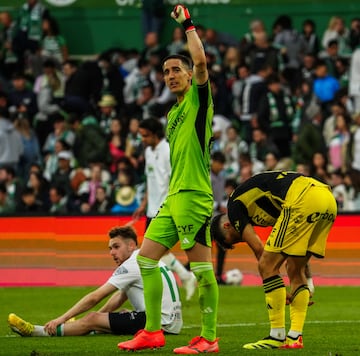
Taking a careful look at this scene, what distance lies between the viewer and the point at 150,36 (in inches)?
1081

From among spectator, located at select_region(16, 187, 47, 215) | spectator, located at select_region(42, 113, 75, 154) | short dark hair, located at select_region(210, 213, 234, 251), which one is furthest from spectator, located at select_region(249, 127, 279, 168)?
short dark hair, located at select_region(210, 213, 234, 251)

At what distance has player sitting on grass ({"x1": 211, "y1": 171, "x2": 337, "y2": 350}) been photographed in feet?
35.9

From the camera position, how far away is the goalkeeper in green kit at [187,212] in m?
10.7

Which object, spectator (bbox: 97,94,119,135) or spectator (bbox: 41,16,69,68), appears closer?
spectator (bbox: 97,94,119,135)

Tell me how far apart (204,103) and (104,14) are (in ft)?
63.3

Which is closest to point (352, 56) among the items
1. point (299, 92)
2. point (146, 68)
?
point (299, 92)

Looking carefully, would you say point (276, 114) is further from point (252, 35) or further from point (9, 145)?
point (9, 145)

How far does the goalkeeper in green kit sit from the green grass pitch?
263 mm

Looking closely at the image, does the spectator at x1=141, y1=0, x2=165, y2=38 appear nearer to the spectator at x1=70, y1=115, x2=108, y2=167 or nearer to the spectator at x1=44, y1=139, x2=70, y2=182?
the spectator at x1=70, y1=115, x2=108, y2=167

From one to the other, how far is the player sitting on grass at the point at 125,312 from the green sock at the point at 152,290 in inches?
45.2

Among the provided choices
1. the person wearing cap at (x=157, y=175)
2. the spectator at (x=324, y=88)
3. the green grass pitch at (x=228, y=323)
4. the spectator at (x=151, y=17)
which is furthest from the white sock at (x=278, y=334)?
the spectator at (x=151, y=17)

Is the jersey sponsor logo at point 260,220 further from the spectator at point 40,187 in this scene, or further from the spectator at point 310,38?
the spectator at point 310,38

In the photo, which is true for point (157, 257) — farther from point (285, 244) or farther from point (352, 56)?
point (352, 56)

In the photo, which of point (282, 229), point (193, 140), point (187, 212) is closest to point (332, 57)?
point (282, 229)
